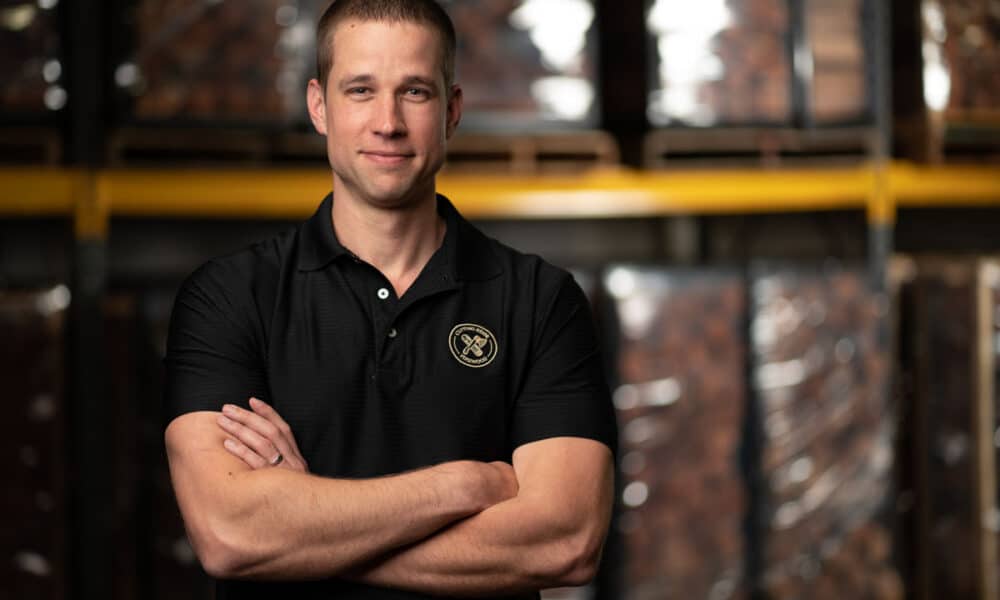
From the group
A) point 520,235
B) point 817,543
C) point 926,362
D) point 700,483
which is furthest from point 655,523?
point 520,235

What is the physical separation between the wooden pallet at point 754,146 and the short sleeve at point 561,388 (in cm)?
289

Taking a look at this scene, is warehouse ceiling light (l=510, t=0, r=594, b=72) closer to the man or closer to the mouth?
the man

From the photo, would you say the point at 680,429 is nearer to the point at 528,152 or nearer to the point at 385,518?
the point at 528,152

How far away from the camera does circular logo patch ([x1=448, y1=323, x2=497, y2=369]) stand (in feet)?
7.55

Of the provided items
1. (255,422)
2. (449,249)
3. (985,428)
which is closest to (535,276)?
(449,249)

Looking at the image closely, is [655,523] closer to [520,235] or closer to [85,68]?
[520,235]

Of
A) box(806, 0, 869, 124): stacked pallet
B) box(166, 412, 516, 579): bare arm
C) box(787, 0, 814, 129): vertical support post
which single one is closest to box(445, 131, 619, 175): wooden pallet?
box(787, 0, 814, 129): vertical support post

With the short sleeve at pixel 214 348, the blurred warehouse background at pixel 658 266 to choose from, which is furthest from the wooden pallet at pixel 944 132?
the short sleeve at pixel 214 348

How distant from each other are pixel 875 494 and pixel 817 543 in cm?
33

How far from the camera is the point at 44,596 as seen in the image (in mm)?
4480

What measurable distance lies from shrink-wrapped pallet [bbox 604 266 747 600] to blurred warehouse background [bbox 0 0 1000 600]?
0.03 feet

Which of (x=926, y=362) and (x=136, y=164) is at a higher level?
(x=136, y=164)

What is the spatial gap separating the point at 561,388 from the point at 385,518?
1.44ft

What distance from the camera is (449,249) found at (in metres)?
2.40
